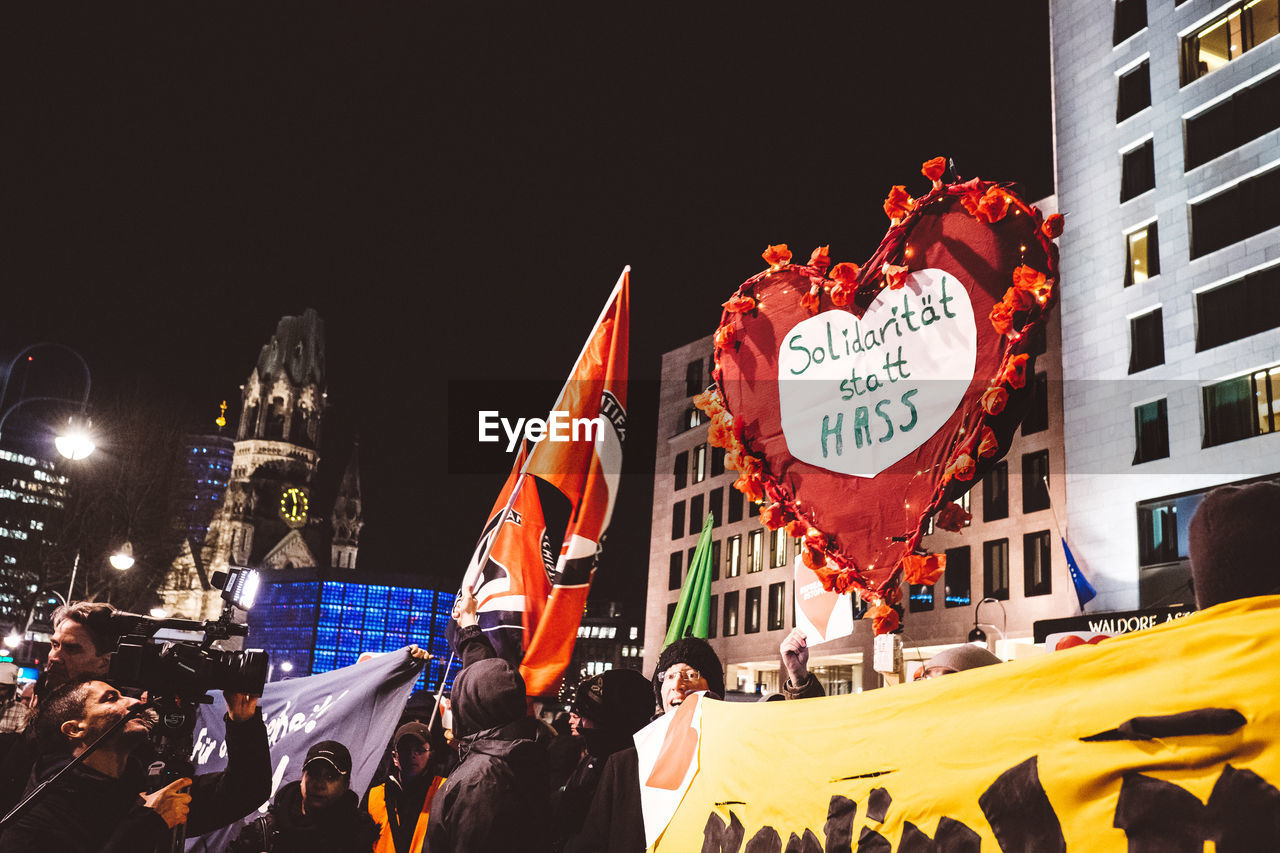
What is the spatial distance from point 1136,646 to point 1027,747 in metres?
0.43

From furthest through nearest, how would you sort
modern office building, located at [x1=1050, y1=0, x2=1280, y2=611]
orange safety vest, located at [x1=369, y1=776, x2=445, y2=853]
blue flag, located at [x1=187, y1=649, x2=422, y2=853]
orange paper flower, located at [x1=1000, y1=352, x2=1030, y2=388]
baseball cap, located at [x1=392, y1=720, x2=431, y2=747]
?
modern office building, located at [x1=1050, y1=0, x2=1280, y2=611]
baseball cap, located at [x1=392, y1=720, x2=431, y2=747]
blue flag, located at [x1=187, y1=649, x2=422, y2=853]
orange safety vest, located at [x1=369, y1=776, x2=445, y2=853]
orange paper flower, located at [x1=1000, y1=352, x2=1030, y2=388]

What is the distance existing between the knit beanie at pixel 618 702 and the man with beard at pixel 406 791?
2.20m

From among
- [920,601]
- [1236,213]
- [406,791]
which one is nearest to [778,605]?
[920,601]

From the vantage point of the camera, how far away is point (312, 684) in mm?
7469

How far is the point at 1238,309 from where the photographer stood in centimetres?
2550

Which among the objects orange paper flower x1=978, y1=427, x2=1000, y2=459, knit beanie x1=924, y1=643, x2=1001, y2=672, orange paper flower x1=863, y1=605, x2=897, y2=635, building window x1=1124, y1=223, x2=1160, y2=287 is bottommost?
knit beanie x1=924, y1=643, x2=1001, y2=672

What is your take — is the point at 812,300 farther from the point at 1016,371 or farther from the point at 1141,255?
the point at 1141,255

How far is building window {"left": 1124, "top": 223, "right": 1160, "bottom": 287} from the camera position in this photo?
28.0m

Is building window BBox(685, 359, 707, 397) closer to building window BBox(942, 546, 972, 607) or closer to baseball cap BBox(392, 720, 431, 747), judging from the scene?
building window BBox(942, 546, 972, 607)

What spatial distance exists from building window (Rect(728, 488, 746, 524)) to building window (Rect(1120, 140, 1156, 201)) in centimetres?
2616

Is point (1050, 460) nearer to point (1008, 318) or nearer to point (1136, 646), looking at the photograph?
point (1008, 318)

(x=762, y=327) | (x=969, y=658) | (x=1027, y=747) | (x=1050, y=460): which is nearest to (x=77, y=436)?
(x=762, y=327)

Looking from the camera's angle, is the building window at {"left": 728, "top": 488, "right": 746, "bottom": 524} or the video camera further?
the building window at {"left": 728, "top": 488, "right": 746, "bottom": 524}

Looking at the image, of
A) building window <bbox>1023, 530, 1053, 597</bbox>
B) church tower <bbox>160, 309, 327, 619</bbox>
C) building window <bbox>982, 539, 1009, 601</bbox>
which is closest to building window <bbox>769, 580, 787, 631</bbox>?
building window <bbox>982, 539, 1009, 601</bbox>
